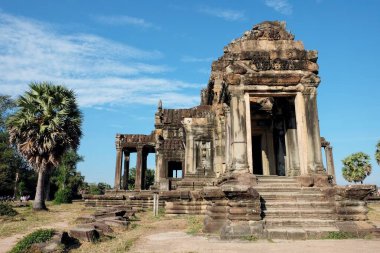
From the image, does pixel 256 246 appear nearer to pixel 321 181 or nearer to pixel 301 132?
pixel 321 181

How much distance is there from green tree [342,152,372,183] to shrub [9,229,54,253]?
37793 millimetres

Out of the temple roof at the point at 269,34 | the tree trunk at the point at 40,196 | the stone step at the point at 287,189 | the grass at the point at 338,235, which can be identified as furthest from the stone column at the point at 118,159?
the grass at the point at 338,235

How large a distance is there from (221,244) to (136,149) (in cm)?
2448

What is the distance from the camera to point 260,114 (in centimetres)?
1478

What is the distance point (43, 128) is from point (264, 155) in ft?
43.2

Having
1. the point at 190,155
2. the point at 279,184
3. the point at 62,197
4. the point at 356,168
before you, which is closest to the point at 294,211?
the point at 279,184

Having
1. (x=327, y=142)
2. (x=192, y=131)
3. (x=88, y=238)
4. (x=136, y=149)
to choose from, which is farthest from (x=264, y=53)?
(x=136, y=149)

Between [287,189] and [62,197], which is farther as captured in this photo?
[62,197]

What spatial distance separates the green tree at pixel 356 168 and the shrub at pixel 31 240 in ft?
124

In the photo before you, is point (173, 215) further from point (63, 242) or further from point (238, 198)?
point (63, 242)

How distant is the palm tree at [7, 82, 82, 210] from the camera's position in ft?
59.2

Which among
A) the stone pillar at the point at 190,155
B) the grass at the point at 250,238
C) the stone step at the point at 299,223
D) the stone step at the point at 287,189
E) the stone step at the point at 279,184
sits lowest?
the grass at the point at 250,238

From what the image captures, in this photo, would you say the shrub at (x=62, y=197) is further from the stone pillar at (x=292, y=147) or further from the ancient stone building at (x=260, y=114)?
the stone pillar at (x=292, y=147)

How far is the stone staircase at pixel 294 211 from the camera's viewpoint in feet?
23.3
